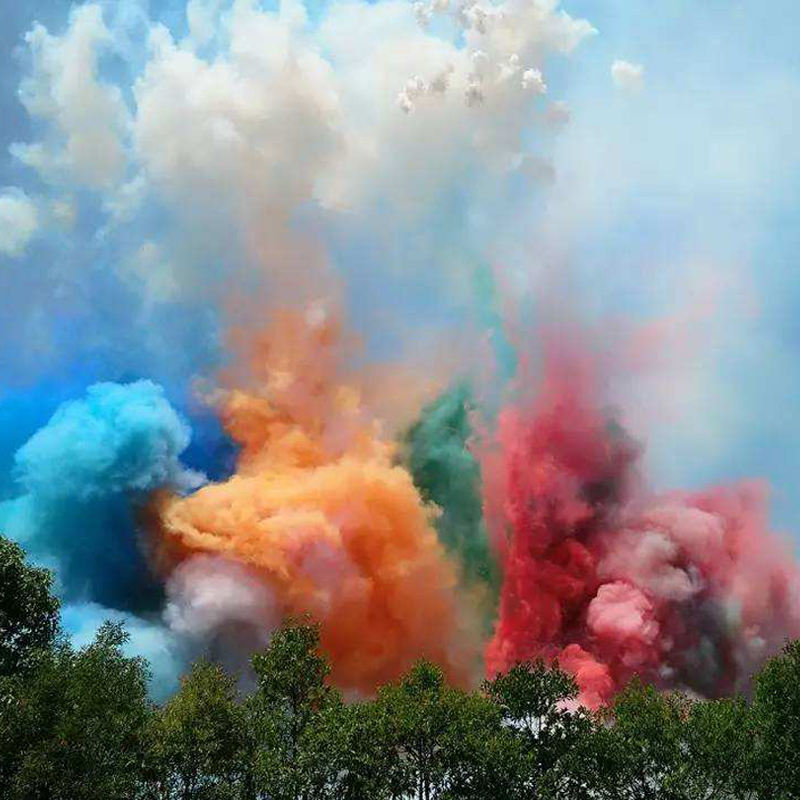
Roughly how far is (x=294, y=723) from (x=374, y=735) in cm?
580

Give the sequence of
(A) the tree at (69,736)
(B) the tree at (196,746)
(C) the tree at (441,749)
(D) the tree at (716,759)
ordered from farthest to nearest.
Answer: (C) the tree at (441,749)
(D) the tree at (716,759)
(B) the tree at (196,746)
(A) the tree at (69,736)

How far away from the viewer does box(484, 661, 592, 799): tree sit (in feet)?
165

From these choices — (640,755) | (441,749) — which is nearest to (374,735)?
(441,749)

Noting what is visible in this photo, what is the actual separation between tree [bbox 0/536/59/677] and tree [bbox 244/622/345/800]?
14.3 metres

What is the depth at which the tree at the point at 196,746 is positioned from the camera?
4438 centimetres

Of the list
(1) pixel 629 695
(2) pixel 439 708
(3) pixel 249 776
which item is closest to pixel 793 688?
(1) pixel 629 695

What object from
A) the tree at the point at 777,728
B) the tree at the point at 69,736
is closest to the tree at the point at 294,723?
the tree at the point at 69,736

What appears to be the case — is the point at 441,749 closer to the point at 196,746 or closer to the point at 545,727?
the point at 545,727

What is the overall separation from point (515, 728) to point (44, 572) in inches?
1385

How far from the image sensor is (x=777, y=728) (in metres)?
47.7

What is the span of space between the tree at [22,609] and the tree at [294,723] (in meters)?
14.3

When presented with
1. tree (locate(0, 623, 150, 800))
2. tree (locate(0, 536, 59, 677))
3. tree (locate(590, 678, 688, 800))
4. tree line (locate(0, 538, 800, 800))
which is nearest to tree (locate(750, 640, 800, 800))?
tree line (locate(0, 538, 800, 800))

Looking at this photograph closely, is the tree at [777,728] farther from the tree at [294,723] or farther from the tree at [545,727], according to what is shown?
the tree at [294,723]

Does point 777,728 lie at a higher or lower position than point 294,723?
higher
